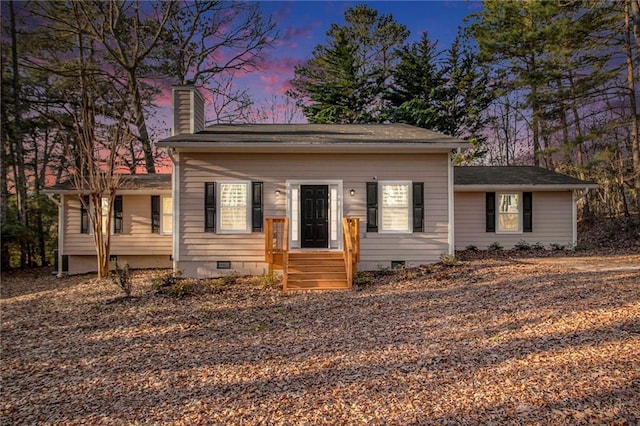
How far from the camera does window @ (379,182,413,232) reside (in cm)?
938

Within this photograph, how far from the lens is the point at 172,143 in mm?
8742

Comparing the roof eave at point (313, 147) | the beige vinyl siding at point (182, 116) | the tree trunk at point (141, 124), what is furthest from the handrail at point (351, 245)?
the tree trunk at point (141, 124)

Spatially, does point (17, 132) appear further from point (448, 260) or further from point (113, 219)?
point (448, 260)

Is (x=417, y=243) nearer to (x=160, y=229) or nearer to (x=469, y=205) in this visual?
(x=469, y=205)

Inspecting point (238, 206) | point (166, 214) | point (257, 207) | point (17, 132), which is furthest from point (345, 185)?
point (17, 132)

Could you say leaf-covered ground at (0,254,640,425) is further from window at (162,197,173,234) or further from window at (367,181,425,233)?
window at (162,197,173,234)

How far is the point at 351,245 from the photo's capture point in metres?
8.13

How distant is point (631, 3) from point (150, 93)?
62.7 ft

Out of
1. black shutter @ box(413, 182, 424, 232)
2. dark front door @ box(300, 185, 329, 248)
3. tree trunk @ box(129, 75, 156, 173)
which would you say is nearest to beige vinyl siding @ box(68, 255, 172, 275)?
dark front door @ box(300, 185, 329, 248)

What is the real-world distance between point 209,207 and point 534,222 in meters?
10.2

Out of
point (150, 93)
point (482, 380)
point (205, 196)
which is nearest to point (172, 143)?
point (205, 196)

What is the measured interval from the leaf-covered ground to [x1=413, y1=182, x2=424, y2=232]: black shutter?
2449 millimetres

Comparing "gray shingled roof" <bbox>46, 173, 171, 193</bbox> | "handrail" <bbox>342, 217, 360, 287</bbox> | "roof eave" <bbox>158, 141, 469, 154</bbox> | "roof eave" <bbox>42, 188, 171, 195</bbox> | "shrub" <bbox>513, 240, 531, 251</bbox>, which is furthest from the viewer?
"shrub" <bbox>513, 240, 531, 251</bbox>

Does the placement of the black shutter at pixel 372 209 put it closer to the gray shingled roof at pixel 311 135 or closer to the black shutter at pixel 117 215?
the gray shingled roof at pixel 311 135
